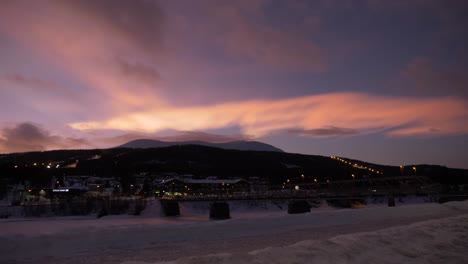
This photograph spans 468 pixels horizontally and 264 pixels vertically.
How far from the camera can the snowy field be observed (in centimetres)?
1131

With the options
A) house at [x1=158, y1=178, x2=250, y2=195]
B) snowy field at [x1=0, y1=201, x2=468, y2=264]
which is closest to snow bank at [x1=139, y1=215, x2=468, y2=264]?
snowy field at [x1=0, y1=201, x2=468, y2=264]

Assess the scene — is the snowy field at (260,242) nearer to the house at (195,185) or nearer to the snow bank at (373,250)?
the snow bank at (373,250)

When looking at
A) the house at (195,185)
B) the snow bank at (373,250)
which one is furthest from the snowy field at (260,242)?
the house at (195,185)

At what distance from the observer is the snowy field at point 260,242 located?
37.1 ft

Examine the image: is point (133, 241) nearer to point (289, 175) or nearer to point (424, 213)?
point (424, 213)

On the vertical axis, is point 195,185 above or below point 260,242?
above

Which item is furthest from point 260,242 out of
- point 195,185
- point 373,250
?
point 195,185

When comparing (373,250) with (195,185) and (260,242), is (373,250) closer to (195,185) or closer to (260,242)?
(260,242)

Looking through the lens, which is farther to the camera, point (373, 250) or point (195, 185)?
point (195, 185)

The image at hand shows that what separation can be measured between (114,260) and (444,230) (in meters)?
13.2

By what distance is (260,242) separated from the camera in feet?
76.7

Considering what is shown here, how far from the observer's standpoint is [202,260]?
32.8 feet

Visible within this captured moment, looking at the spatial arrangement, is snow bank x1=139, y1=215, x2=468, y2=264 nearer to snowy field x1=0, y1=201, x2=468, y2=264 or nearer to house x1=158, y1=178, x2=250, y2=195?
snowy field x1=0, y1=201, x2=468, y2=264

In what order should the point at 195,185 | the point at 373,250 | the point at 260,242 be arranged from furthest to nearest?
the point at 195,185
the point at 260,242
the point at 373,250
